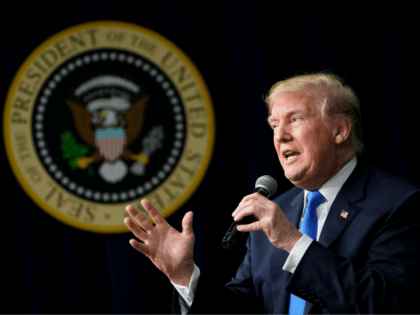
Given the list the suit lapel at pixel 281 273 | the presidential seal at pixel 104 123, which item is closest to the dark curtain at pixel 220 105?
the presidential seal at pixel 104 123

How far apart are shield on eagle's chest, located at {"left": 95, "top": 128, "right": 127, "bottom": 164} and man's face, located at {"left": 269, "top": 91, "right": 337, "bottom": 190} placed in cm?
99

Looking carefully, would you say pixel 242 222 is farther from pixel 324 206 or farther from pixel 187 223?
pixel 324 206

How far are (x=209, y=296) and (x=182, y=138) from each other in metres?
0.93

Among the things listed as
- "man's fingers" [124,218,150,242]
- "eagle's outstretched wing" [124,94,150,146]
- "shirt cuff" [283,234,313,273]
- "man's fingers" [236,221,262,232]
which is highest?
"eagle's outstretched wing" [124,94,150,146]

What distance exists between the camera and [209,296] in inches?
48.8

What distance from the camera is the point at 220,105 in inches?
80.0

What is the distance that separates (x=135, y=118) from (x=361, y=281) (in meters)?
1.35

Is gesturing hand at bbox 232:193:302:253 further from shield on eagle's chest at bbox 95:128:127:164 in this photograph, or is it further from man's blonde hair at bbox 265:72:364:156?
shield on eagle's chest at bbox 95:128:127:164

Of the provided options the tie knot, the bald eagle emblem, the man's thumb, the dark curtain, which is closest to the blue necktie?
the tie knot

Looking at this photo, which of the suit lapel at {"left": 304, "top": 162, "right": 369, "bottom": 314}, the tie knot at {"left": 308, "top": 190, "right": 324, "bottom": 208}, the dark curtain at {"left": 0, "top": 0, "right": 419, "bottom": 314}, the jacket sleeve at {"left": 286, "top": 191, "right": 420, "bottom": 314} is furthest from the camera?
the dark curtain at {"left": 0, "top": 0, "right": 419, "bottom": 314}

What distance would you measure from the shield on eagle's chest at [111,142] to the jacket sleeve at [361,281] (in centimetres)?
125

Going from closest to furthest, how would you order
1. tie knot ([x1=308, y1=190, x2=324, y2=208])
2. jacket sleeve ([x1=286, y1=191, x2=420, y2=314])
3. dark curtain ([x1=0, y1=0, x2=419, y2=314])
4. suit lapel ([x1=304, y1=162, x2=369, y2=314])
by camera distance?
1. jacket sleeve ([x1=286, y1=191, x2=420, y2=314])
2. suit lapel ([x1=304, y1=162, x2=369, y2=314])
3. tie knot ([x1=308, y1=190, x2=324, y2=208])
4. dark curtain ([x1=0, y1=0, x2=419, y2=314])

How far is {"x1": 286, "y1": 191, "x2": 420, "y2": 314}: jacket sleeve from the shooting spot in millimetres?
978

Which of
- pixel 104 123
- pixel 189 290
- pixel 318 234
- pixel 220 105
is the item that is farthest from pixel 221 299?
pixel 104 123
